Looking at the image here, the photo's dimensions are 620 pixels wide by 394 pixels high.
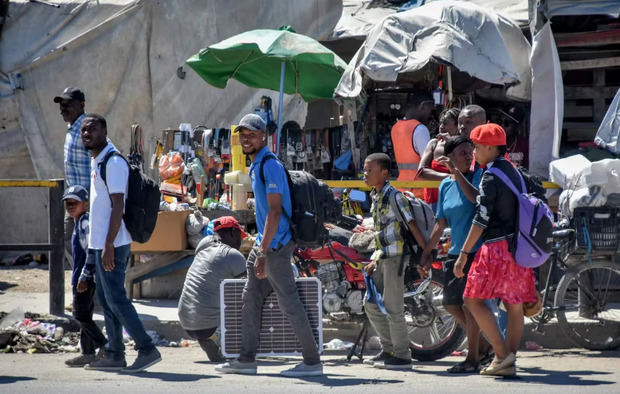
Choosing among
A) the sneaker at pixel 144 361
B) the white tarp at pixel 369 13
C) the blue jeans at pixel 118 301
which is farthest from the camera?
the white tarp at pixel 369 13

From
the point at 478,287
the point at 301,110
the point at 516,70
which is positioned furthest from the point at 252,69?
the point at 478,287

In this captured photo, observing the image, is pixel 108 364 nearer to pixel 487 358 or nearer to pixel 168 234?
pixel 168 234

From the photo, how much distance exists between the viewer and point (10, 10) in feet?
48.6

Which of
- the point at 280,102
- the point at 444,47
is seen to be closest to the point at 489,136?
the point at 444,47

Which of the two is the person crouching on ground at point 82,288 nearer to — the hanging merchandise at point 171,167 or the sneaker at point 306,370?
the sneaker at point 306,370

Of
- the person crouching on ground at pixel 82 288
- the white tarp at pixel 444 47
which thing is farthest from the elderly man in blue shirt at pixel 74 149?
the white tarp at pixel 444 47

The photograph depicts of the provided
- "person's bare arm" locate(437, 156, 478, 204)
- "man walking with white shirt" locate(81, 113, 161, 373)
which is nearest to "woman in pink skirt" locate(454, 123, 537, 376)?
"person's bare arm" locate(437, 156, 478, 204)

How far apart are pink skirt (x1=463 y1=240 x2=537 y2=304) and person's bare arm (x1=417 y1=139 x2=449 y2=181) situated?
6.23ft

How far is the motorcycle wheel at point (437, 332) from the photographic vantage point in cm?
827

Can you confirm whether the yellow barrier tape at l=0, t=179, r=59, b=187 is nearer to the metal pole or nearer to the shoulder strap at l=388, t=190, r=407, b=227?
the metal pole

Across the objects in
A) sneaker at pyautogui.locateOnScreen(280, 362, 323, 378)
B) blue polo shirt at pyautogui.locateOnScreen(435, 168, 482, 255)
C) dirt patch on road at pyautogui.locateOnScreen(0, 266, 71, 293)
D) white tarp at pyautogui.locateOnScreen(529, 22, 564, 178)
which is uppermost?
white tarp at pyautogui.locateOnScreen(529, 22, 564, 178)

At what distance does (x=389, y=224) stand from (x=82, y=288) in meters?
2.45

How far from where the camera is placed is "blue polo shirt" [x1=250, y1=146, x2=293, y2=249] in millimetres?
7055

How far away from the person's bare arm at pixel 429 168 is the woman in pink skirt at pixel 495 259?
1799mm
